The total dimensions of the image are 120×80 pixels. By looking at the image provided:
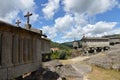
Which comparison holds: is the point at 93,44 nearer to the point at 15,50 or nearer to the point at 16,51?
the point at 16,51

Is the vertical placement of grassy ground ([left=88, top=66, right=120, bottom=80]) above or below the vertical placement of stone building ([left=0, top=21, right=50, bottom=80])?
below

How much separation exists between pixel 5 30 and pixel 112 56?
1701 cm

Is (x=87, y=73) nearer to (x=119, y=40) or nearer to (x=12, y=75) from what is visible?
(x=12, y=75)

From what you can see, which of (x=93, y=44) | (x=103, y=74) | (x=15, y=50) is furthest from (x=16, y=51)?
(x=93, y=44)

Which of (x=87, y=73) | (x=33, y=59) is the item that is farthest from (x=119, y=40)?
(x=33, y=59)

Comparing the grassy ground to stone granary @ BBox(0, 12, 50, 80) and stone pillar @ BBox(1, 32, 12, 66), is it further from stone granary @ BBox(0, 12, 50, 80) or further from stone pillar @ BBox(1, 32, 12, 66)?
stone pillar @ BBox(1, 32, 12, 66)

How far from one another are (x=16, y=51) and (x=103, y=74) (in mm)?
11307

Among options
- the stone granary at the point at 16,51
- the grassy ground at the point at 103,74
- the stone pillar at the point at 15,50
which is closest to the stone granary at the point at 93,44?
the grassy ground at the point at 103,74

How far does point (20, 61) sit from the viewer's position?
1273 centimetres

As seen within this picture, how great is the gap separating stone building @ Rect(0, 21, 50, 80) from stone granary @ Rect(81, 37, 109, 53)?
23.1 metres

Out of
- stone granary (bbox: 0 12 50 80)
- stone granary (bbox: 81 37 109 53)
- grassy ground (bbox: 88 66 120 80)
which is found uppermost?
stone granary (bbox: 81 37 109 53)

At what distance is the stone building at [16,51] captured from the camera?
1077 cm

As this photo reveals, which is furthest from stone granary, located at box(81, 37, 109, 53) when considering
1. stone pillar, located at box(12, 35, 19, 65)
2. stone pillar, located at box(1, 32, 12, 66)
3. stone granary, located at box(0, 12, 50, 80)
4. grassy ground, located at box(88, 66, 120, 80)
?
stone pillar, located at box(1, 32, 12, 66)

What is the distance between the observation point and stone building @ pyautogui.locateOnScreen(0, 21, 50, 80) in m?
10.8
